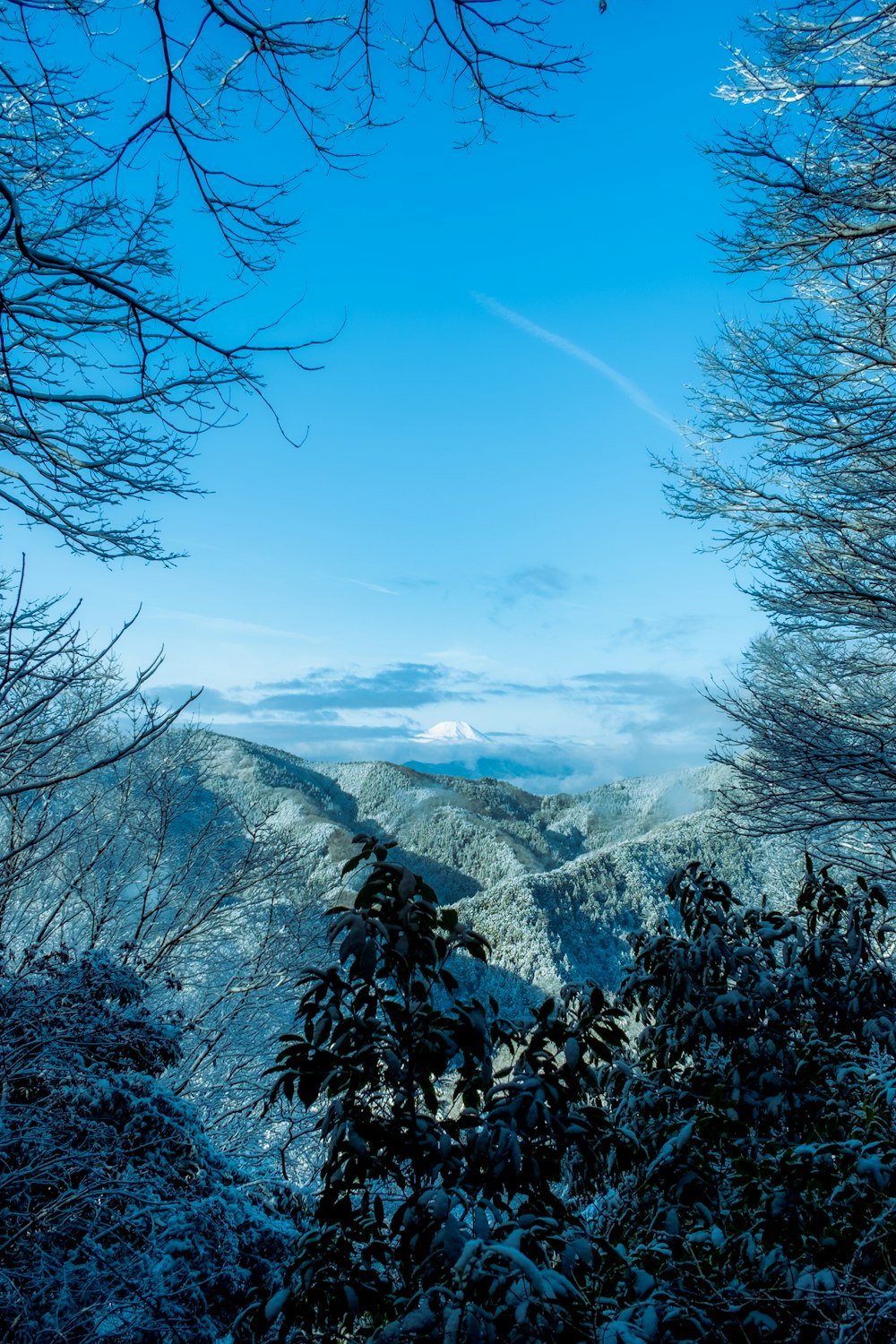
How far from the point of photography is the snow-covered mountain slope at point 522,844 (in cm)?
2083

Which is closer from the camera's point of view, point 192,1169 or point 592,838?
point 192,1169

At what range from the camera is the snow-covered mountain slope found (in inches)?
820

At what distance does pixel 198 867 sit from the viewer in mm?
12859

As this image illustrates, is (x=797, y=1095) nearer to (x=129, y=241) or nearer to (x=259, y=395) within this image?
(x=259, y=395)

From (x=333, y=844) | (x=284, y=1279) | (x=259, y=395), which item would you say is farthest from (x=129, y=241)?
(x=333, y=844)

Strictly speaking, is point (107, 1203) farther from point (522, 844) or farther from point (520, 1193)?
point (522, 844)

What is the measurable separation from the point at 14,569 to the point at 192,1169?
480 centimetres

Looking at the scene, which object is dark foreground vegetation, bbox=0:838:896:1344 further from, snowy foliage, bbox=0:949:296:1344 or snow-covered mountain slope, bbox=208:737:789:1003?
snow-covered mountain slope, bbox=208:737:789:1003

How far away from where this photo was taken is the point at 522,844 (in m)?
31.0

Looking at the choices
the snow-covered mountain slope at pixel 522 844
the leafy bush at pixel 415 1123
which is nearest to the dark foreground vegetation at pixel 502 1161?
the leafy bush at pixel 415 1123

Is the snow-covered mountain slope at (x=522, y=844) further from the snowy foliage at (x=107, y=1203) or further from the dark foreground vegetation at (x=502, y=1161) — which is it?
the dark foreground vegetation at (x=502, y=1161)

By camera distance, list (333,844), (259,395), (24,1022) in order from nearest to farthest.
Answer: (259,395) → (24,1022) → (333,844)

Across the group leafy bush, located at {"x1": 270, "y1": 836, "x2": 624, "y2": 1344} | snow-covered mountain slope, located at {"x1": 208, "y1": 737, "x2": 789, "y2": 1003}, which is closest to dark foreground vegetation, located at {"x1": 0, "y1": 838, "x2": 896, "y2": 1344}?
leafy bush, located at {"x1": 270, "y1": 836, "x2": 624, "y2": 1344}

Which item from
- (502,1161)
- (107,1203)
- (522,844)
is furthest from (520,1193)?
(522,844)
